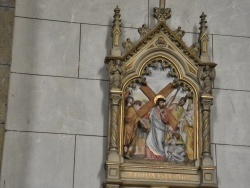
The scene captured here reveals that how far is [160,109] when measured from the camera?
7.11m

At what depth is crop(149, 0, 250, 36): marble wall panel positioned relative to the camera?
7.60 m

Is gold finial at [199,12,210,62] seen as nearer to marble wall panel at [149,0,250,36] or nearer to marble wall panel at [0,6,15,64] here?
marble wall panel at [149,0,250,36]

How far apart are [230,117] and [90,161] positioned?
1.84m

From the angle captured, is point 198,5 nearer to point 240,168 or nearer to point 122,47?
point 122,47

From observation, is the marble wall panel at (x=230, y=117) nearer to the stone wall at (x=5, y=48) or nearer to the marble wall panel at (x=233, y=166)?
the marble wall panel at (x=233, y=166)

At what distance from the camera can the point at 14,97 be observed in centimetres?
693

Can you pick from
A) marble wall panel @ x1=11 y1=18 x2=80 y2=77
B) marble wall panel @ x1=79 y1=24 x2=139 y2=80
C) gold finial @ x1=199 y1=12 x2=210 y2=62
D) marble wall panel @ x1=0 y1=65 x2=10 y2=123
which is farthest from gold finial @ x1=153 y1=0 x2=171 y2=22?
marble wall panel @ x1=0 y1=65 x2=10 y2=123

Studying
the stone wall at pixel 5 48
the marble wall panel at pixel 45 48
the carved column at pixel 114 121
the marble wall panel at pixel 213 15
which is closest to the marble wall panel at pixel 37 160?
the stone wall at pixel 5 48

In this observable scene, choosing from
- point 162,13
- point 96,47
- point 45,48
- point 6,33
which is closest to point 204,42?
point 162,13

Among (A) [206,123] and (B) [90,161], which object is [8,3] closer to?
(B) [90,161]

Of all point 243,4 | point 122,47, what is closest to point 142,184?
point 122,47

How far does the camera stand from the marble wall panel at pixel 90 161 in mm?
6781

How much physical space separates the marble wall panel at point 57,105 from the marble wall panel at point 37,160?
12 centimetres

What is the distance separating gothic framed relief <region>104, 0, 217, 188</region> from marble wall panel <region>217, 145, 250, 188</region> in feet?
0.88
